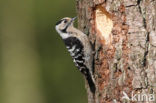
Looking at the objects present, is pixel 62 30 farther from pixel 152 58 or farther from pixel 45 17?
pixel 45 17

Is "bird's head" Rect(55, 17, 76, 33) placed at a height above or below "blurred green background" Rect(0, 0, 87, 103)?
above

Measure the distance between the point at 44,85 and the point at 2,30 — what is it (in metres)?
2.50

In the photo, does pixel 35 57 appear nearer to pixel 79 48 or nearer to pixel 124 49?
pixel 79 48

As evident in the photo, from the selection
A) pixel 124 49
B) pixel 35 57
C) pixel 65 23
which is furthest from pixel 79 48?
pixel 35 57

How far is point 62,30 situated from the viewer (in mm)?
7297

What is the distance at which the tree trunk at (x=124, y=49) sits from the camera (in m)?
5.40

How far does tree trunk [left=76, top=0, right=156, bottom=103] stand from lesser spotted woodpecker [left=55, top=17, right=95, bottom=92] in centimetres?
20

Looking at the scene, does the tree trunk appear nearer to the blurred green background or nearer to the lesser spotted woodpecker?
the lesser spotted woodpecker

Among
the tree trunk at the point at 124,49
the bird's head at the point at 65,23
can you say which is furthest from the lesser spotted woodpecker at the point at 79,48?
the tree trunk at the point at 124,49

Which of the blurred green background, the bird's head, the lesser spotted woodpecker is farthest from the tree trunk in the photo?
the blurred green background

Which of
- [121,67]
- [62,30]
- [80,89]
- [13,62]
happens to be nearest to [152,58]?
[121,67]

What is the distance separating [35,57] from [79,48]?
26.7 ft

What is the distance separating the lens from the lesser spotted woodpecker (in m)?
6.25

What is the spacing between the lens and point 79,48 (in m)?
6.78
